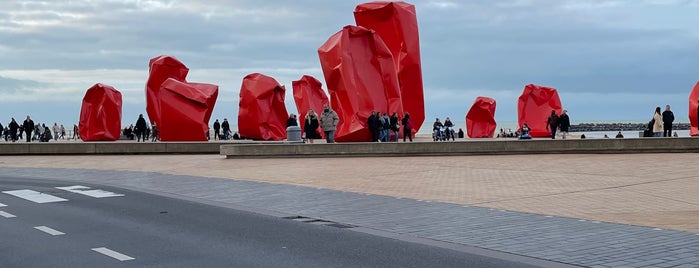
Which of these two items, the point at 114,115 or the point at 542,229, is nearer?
the point at 542,229

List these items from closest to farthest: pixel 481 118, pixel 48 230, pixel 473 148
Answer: pixel 48 230, pixel 473 148, pixel 481 118

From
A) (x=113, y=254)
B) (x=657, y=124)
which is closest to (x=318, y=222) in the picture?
(x=113, y=254)

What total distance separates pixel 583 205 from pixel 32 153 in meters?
26.6

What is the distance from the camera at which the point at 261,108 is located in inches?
1807

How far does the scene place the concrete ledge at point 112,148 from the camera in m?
33.1

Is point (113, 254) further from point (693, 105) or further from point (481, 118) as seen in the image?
point (481, 118)

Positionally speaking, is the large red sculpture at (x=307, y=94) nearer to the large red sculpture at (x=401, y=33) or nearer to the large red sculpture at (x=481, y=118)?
the large red sculpture at (x=481, y=118)

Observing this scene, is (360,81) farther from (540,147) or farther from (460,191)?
(460,191)

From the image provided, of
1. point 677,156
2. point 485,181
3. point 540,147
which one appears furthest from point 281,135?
point 485,181

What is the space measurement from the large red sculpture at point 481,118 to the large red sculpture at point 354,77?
66.0 feet

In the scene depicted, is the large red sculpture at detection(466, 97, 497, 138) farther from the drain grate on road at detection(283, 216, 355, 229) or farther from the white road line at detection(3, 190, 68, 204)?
the drain grate on road at detection(283, 216, 355, 229)

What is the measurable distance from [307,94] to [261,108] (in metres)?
10.1

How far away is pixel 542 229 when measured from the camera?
10570 mm

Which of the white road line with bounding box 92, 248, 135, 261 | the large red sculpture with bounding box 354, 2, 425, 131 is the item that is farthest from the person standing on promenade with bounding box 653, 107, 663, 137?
the white road line with bounding box 92, 248, 135, 261
